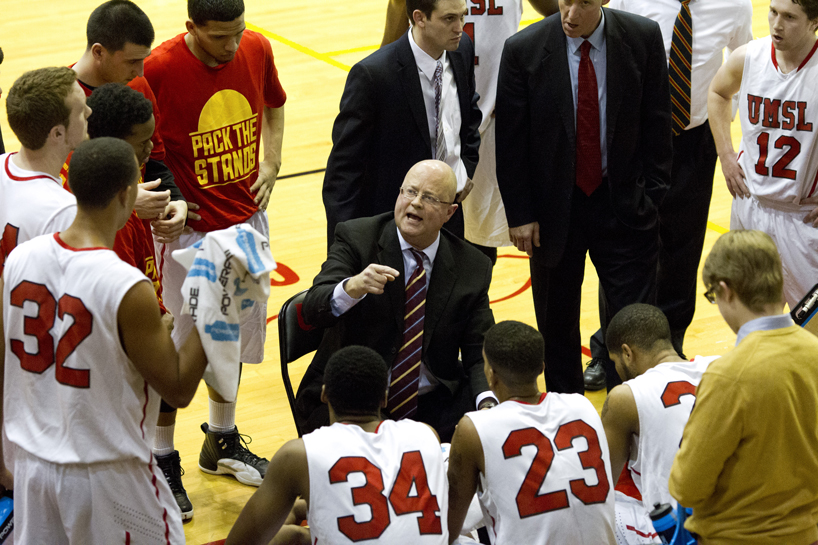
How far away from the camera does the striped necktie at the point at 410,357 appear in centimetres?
383

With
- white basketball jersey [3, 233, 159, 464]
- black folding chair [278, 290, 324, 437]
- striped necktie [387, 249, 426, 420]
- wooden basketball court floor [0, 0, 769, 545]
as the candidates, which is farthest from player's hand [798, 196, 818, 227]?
white basketball jersey [3, 233, 159, 464]

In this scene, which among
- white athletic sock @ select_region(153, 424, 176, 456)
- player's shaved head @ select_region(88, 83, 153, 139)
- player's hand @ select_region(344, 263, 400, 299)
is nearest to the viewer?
player's shaved head @ select_region(88, 83, 153, 139)

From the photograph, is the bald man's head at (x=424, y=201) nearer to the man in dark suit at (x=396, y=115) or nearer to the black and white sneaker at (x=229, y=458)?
the man in dark suit at (x=396, y=115)

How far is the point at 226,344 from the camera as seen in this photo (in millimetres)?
2625

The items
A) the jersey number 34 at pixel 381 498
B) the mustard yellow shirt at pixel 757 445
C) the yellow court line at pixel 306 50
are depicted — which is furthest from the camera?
the yellow court line at pixel 306 50

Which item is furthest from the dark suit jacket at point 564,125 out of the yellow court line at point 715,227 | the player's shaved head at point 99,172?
the yellow court line at point 715,227

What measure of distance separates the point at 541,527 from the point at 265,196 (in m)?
2.40

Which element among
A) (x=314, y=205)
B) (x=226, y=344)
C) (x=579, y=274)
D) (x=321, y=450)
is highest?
(x=226, y=344)

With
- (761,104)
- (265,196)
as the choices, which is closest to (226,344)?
(265,196)

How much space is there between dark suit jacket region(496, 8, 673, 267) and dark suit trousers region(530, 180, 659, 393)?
0.24 ft

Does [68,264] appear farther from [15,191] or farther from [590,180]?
[590,180]

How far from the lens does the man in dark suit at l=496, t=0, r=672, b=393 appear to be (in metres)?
4.34

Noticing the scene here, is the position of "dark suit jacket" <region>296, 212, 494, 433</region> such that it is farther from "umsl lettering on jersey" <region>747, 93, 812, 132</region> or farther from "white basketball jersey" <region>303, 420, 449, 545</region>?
"umsl lettering on jersey" <region>747, 93, 812, 132</region>

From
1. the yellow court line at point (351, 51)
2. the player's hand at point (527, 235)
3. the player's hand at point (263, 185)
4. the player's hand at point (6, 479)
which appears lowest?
the yellow court line at point (351, 51)
